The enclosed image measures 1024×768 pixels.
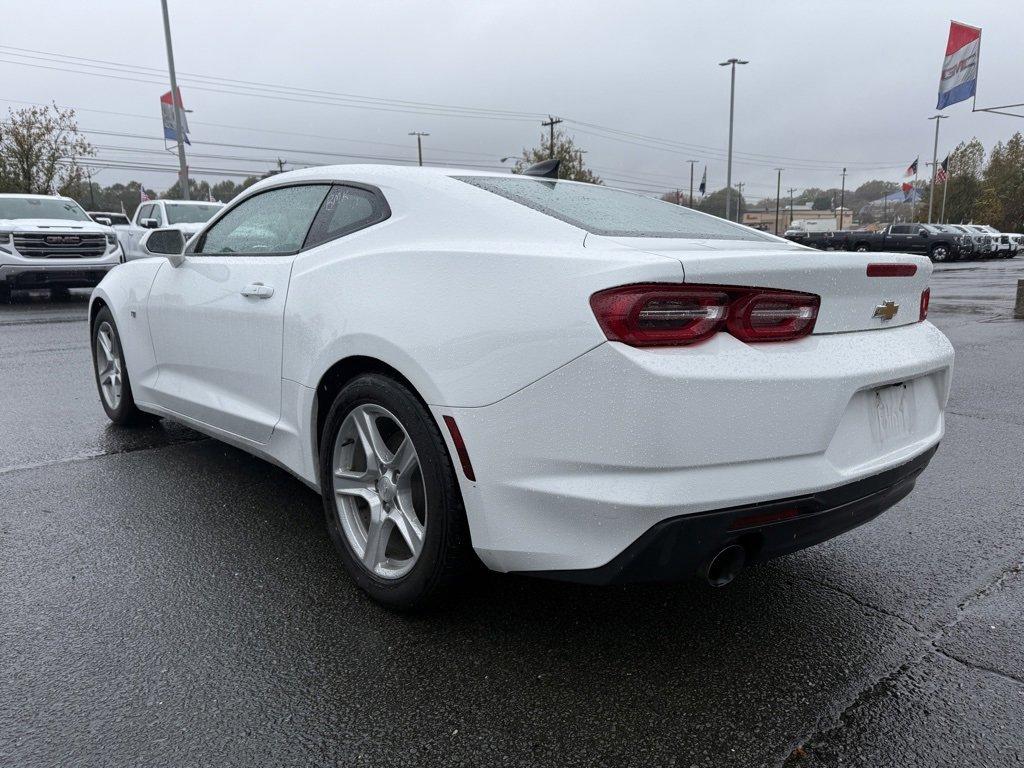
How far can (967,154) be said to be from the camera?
70438 mm

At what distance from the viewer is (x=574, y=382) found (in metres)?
2.01

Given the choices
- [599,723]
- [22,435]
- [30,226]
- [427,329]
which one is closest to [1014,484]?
[599,723]

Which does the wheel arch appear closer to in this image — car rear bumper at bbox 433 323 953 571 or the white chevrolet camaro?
the white chevrolet camaro

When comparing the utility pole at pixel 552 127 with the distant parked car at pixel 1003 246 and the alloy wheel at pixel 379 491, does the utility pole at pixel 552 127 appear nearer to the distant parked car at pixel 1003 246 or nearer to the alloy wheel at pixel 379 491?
the distant parked car at pixel 1003 246

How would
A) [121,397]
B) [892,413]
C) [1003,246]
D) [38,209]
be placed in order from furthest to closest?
1. [1003,246]
2. [38,209]
3. [121,397]
4. [892,413]

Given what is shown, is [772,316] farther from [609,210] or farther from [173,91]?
[173,91]

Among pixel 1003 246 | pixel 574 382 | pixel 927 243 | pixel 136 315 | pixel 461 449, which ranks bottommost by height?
pixel 1003 246

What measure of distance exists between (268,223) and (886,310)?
2.51 m

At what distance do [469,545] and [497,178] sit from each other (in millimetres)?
1438

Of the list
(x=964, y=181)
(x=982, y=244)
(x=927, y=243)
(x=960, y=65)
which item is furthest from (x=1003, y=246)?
(x=964, y=181)

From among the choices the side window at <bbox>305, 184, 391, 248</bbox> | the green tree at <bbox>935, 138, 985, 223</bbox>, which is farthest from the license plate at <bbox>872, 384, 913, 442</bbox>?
the green tree at <bbox>935, 138, 985, 223</bbox>

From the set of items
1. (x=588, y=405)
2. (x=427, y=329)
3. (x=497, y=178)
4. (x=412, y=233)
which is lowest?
(x=588, y=405)

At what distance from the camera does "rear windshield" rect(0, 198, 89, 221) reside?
13.7 metres

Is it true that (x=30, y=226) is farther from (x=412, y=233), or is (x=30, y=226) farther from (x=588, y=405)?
(x=588, y=405)
